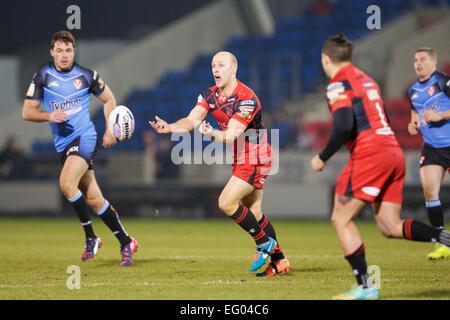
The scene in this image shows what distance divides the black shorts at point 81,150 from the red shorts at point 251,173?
2.00 metres

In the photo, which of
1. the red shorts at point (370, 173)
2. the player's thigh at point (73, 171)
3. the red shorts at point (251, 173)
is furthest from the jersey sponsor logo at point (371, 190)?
the player's thigh at point (73, 171)

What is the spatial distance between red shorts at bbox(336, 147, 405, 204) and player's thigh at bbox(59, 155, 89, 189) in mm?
3936

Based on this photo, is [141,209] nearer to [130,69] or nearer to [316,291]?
[130,69]

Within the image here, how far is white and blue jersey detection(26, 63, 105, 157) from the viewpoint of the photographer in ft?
35.0

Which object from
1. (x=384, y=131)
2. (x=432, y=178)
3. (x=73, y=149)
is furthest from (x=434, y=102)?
(x=73, y=149)

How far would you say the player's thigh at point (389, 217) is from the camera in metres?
7.84

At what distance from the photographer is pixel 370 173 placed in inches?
300

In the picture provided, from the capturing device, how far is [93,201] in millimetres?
→ 10773

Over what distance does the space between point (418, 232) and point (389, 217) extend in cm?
42

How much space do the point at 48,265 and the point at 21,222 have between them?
31.8 feet

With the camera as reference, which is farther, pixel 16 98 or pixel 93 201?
pixel 16 98

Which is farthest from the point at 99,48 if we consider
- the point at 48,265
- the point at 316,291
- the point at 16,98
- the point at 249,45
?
A: the point at 316,291

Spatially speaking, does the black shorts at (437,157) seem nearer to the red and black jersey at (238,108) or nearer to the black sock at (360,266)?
the red and black jersey at (238,108)

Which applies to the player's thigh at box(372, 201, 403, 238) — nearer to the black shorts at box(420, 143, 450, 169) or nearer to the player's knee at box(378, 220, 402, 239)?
the player's knee at box(378, 220, 402, 239)
